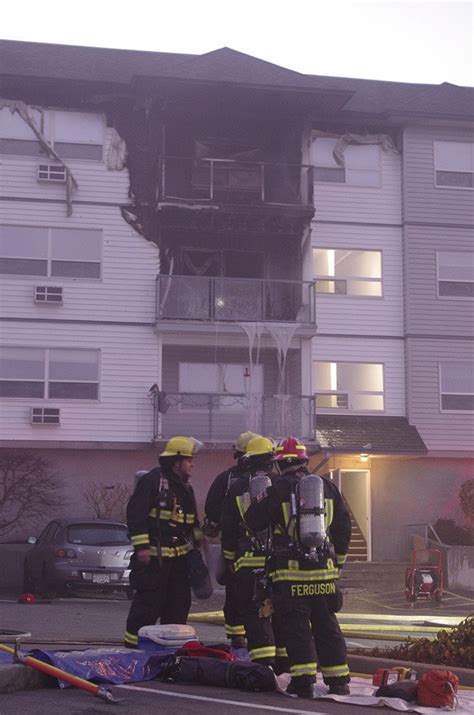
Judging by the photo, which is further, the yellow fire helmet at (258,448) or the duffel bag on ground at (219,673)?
the yellow fire helmet at (258,448)

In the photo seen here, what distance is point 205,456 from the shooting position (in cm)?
2945

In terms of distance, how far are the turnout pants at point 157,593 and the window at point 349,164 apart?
22.2 meters

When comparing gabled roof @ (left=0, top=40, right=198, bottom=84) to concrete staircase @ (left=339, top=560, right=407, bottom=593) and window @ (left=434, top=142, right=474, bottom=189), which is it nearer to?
window @ (left=434, top=142, right=474, bottom=189)

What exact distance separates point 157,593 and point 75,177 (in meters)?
21.2

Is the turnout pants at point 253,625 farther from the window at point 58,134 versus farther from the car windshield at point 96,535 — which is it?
the window at point 58,134

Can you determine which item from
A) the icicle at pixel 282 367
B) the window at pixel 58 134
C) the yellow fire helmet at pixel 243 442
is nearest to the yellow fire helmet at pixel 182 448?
the yellow fire helmet at pixel 243 442

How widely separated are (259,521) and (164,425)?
20410 millimetres

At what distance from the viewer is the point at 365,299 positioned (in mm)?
31234

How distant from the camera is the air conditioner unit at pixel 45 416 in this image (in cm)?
2875

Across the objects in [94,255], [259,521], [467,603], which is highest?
[94,255]

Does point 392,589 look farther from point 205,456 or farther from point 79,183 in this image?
point 79,183

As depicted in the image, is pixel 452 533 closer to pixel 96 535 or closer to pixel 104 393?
pixel 104 393

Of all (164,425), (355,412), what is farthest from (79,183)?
(355,412)

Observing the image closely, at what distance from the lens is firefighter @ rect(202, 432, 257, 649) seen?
10273 mm
